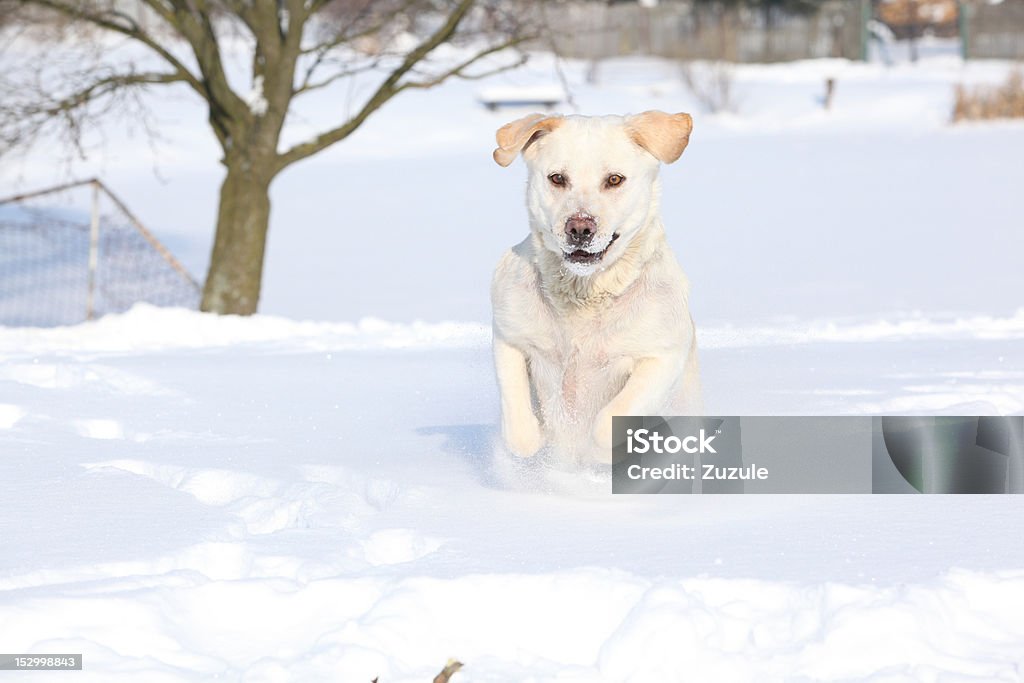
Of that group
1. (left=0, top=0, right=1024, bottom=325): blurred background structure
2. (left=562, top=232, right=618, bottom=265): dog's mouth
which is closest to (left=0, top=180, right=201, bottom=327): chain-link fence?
(left=0, top=0, right=1024, bottom=325): blurred background structure

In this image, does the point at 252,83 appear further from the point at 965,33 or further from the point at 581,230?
the point at 965,33

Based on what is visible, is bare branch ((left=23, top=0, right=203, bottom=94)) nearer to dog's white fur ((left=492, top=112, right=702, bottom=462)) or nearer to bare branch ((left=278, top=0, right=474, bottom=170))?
bare branch ((left=278, top=0, right=474, bottom=170))

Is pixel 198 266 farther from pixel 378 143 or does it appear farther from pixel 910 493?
pixel 910 493

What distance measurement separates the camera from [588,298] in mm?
4727

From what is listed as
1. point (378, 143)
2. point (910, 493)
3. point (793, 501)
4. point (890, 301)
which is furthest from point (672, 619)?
point (378, 143)

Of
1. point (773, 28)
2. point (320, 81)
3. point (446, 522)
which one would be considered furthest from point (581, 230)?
point (773, 28)

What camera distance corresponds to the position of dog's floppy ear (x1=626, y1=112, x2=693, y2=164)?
4578 millimetres
